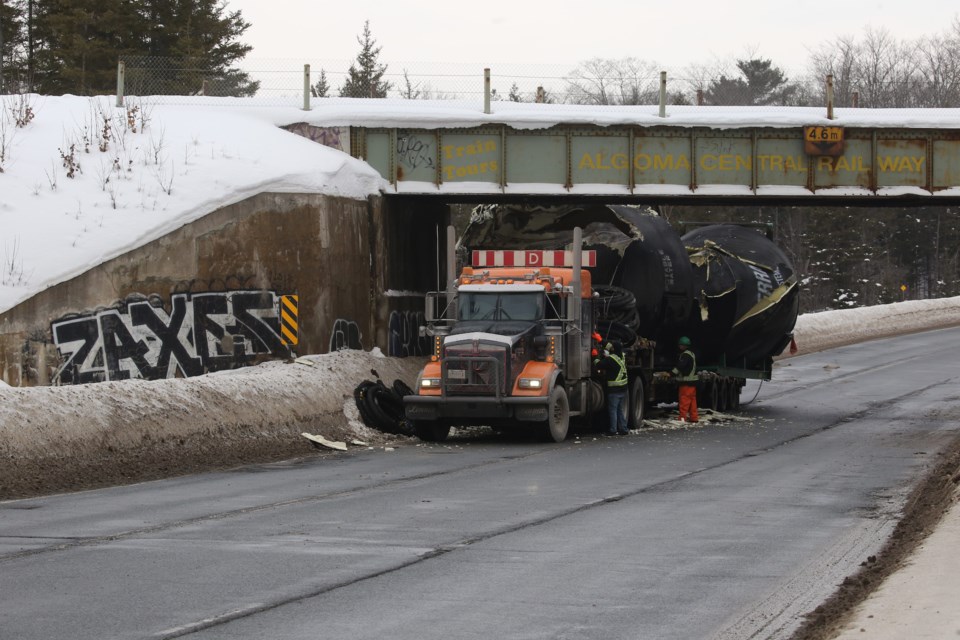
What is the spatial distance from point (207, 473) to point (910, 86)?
6987 cm

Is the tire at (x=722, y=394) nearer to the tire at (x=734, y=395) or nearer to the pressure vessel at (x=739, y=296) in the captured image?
the tire at (x=734, y=395)

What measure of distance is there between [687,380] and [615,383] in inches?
158

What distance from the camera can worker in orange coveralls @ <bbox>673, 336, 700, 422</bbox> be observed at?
29359 mm

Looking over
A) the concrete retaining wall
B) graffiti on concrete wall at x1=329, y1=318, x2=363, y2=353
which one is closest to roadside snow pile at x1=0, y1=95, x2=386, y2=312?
the concrete retaining wall

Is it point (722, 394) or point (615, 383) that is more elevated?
point (615, 383)

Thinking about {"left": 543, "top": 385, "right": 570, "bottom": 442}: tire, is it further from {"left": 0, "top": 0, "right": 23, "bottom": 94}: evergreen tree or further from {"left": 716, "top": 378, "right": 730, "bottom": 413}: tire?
{"left": 0, "top": 0, "right": 23, "bottom": 94}: evergreen tree

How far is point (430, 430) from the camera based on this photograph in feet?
80.3

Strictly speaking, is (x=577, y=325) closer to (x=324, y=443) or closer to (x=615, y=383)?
(x=615, y=383)

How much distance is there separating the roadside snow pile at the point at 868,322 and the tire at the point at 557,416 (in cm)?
2802

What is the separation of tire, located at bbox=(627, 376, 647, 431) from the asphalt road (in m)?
4.71

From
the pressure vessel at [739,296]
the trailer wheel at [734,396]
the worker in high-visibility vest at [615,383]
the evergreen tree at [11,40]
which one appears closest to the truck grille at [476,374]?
the worker in high-visibility vest at [615,383]

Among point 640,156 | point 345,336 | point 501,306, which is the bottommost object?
point 345,336

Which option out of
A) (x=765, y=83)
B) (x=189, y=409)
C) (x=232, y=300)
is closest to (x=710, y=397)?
(x=232, y=300)

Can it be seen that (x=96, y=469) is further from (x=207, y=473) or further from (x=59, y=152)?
(x=59, y=152)
